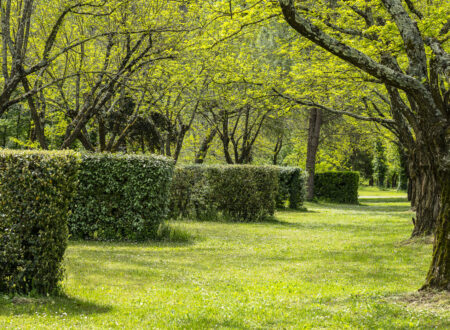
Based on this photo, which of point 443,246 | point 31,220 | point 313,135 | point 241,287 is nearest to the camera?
point 31,220

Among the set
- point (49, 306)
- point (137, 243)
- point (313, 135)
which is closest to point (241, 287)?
point (49, 306)

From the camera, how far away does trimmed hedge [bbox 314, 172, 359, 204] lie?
32594mm

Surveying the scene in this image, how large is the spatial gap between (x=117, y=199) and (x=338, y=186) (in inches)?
905

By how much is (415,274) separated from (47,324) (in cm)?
624

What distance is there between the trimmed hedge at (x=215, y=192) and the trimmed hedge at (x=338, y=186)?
1577 cm

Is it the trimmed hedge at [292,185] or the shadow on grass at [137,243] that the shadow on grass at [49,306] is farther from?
the trimmed hedge at [292,185]

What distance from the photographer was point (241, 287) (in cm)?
754

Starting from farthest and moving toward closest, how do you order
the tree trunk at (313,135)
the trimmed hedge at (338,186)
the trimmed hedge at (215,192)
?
the trimmed hedge at (338,186) < the tree trunk at (313,135) < the trimmed hedge at (215,192)

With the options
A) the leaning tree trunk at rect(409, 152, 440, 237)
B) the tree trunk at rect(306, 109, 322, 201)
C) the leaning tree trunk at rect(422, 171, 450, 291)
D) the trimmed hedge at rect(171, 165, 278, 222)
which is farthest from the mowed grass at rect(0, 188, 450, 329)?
the tree trunk at rect(306, 109, 322, 201)

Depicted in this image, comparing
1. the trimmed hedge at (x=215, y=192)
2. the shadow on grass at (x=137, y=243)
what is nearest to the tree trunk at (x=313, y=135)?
the trimmed hedge at (x=215, y=192)

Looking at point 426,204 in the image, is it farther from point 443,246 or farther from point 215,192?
point 215,192

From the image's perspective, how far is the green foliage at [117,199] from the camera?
40.3 feet

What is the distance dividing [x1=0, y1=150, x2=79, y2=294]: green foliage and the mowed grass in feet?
1.04

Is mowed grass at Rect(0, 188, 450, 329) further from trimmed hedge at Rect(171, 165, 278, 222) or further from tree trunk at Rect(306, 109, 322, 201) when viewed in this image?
tree trunk at Rect(306, 109, 322, 201)
